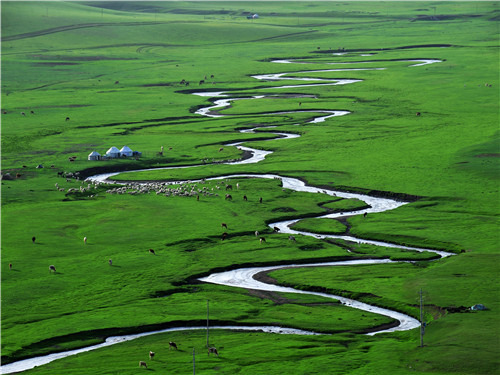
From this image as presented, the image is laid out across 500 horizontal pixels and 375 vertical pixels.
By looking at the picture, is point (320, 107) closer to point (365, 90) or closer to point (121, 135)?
point (365, 90)

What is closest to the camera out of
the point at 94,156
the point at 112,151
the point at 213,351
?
the point at 213,351

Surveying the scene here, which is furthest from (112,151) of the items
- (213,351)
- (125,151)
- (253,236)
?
(213,351)

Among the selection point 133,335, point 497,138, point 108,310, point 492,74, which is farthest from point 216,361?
point 492,74

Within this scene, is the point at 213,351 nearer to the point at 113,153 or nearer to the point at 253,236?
the point at 253,236

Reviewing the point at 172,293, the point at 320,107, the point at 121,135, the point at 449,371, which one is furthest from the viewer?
the point at 320,107

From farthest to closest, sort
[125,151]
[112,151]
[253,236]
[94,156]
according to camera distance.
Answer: [125,151] < [112,151] < [94,156] < [253,236]

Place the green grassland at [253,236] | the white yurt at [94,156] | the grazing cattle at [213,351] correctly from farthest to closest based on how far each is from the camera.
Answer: the white yurt at [94,156] → the green grassland at [253,236] → the grazing cattle at [213,351]

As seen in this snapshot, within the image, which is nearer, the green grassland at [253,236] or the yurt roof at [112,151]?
the green grassland at [253,236]

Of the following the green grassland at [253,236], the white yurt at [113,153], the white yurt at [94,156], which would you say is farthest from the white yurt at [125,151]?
the white yurt at [94,156]

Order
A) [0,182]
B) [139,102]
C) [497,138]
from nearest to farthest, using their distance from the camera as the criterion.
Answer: [0,182] → [497,138] → [139,102]

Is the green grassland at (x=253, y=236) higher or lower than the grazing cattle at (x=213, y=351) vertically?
lower

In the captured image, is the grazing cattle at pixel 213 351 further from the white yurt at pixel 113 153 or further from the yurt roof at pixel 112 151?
the yurt roof at pixel 112 151
